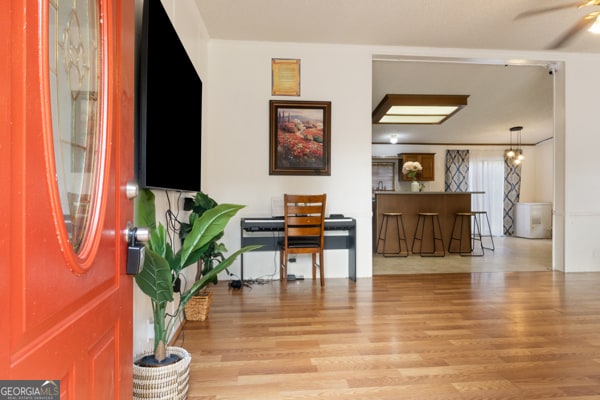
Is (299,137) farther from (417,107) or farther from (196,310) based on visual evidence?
(417,107)

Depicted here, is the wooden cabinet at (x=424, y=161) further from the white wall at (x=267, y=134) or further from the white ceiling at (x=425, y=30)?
the white wall at (x=267, y=134)

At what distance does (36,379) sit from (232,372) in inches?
55.6

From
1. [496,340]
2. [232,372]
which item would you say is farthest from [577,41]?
[232,372]

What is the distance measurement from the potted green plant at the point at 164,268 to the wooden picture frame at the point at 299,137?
247 cm

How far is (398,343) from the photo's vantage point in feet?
6.97

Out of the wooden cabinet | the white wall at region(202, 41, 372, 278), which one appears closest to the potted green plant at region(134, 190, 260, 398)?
the white wall at region(202, 41, 372, 278)

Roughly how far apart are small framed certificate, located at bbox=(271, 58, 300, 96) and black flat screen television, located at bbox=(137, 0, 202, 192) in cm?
161

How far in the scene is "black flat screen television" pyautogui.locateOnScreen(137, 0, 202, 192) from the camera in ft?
4.76

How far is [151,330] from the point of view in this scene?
1842mm

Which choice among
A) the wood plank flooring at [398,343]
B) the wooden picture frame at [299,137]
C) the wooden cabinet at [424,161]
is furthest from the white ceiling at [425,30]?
the wooden cabinet at [424,161]

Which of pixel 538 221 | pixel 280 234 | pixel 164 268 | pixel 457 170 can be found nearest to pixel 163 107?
pixel 164 268

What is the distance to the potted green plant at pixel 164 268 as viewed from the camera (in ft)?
3.99

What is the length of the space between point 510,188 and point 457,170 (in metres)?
1.52

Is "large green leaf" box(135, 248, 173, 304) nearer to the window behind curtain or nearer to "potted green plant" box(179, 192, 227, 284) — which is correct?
"potted green plant" box(179, 192, 227, 284)
